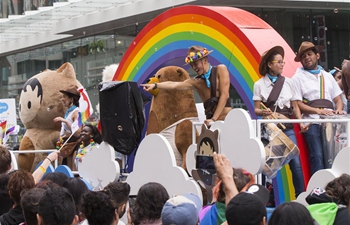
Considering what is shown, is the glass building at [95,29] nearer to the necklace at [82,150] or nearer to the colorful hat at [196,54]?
the colorful hat at [196,54]

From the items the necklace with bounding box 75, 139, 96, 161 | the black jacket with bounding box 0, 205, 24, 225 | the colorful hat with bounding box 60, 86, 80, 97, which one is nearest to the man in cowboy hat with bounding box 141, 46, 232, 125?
the necklace with bounding box 75, 139, 96, 161

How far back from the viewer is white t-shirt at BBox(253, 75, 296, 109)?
702cm

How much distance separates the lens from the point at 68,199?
447cm

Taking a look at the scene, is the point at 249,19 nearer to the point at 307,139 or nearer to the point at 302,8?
the point at 307,139

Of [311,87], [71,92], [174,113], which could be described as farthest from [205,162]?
[71,92]

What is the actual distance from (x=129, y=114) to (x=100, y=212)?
3602mm

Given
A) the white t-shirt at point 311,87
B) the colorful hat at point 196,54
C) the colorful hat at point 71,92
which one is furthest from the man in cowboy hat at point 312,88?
the colorful hat at point 71,92

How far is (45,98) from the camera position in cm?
1072

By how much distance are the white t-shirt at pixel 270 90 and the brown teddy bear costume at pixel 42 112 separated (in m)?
4.12

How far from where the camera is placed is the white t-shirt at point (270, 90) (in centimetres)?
702

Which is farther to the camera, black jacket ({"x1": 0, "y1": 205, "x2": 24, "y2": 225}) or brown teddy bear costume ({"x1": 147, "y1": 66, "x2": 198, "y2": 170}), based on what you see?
brown teddy bear costume ({"x1": 147, "y1": 66, "x2": 198, "y2": 170})

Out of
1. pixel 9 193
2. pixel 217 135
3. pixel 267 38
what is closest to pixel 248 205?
pixel 9 193

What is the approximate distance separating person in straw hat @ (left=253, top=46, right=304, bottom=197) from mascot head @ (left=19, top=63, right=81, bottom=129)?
4213 mm

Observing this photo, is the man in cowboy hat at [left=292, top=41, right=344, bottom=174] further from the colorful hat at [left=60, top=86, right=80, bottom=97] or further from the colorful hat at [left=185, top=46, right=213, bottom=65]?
the colorful hat at [left=60, top=86, right=80, bottom=97]
